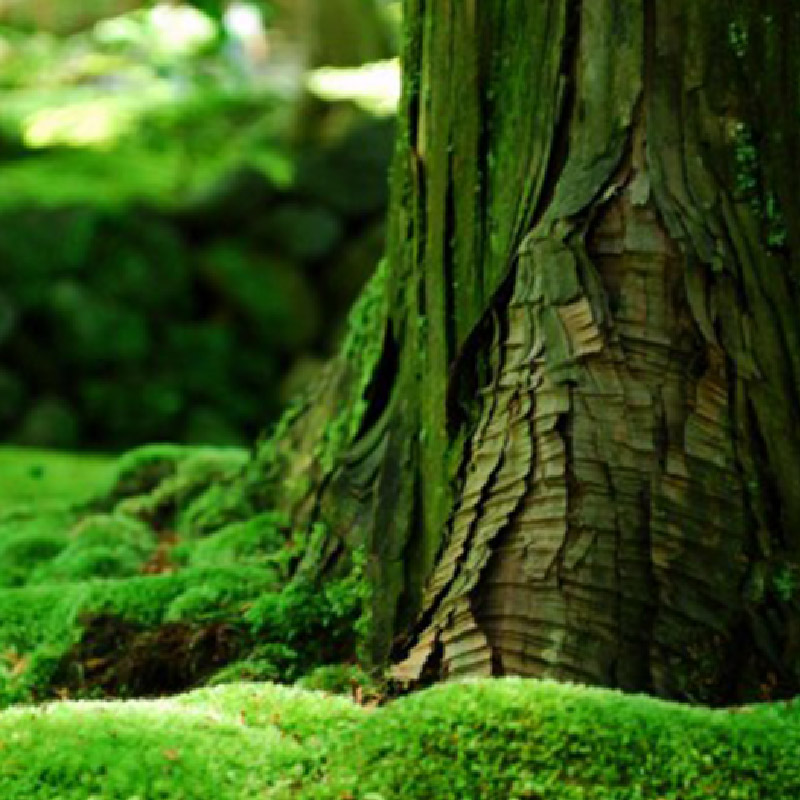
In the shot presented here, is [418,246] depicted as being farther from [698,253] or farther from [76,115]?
[76,115]

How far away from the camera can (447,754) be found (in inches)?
97.5

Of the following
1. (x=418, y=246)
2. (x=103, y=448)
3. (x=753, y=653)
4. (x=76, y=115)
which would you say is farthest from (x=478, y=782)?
(x=76, y=115)

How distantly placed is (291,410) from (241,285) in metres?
7.11

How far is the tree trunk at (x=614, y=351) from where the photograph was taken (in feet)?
9.95

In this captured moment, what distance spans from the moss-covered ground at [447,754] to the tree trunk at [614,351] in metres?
0.38

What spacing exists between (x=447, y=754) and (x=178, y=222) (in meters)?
9.83

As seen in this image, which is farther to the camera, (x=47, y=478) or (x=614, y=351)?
(x=47, y=478)

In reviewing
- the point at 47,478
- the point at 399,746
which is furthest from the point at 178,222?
the point at 399,746

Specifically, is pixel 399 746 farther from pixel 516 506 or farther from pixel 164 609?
pixel 164 609

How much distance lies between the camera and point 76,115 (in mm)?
12477

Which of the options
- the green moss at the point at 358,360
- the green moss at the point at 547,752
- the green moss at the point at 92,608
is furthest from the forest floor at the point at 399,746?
the green moss at the point at 358,360

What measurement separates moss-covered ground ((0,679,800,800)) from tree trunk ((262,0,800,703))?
0.38m

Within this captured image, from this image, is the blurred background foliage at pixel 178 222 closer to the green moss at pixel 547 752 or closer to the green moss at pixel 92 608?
the green moss at pixel 92 608

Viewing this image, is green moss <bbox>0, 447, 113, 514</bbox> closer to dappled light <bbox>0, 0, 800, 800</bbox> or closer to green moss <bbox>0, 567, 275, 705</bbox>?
dappled light <bbox>0, 0, 800, 800</bbox>
